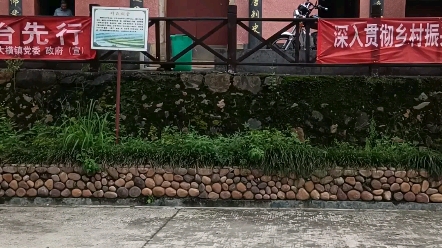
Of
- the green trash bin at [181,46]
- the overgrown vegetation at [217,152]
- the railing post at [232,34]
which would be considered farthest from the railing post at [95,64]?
the railing post at [232,34]

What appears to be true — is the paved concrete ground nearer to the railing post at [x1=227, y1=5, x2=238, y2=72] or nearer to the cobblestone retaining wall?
the cobblestone retaining wall

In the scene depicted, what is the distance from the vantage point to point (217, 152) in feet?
24.3

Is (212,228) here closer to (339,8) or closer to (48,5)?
(48,5)

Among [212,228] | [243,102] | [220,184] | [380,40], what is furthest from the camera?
[243,102]

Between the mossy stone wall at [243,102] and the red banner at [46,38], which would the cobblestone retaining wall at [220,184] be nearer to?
the mossy stone wall at [243,102]

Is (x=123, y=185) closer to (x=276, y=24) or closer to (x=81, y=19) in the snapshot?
(x=81, y=19)

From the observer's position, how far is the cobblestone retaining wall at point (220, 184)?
727 centimetres

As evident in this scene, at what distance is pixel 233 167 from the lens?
7.38 metres

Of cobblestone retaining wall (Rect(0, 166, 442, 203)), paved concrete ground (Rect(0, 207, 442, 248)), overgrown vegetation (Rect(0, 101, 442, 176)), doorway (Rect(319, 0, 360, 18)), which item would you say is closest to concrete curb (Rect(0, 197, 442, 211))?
cobblestone retaining wall (Rect(0, 166, 442, 203))

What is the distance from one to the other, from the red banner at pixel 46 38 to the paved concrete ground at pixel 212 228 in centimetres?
273

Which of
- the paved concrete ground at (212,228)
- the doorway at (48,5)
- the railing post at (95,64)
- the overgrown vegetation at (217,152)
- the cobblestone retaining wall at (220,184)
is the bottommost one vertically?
the paved concrete ground at (212,228)

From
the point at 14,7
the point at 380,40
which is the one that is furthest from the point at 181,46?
the point at 14,7

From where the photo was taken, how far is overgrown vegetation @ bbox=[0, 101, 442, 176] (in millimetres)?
7293

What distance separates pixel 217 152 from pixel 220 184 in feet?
1.56
